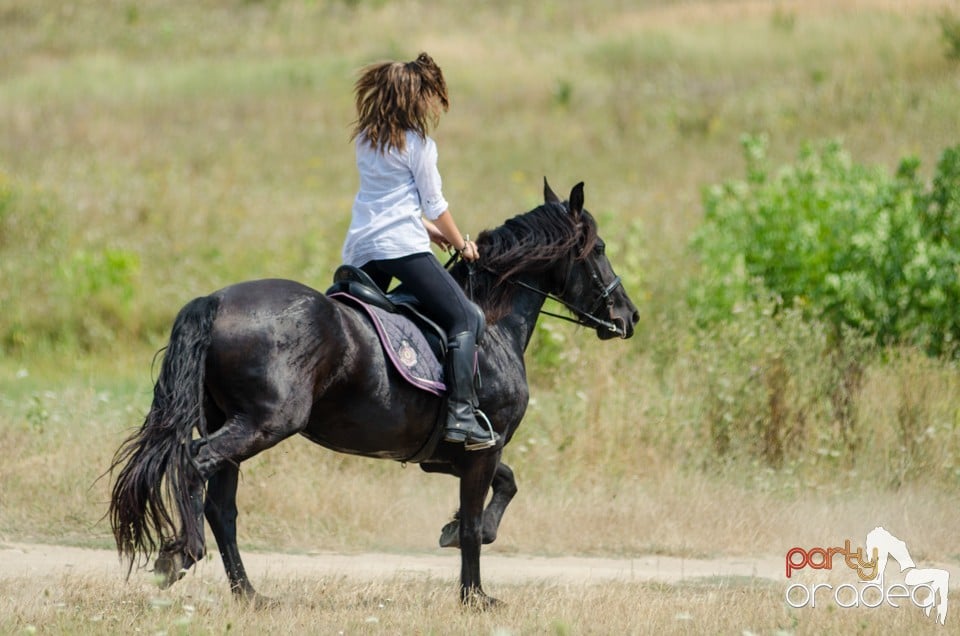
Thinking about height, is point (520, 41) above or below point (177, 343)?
above

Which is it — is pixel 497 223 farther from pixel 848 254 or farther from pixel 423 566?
pixel 423 566

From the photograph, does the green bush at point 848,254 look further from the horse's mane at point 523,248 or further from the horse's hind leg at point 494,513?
the horse's hind leg at point 494,513

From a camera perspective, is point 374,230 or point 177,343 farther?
point 374,230

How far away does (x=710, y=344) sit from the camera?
12023 millimetres

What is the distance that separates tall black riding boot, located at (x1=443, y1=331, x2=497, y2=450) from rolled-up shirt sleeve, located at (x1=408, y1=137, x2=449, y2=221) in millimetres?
698

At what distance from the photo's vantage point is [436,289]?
7055 mm

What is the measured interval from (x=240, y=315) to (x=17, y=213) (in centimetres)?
1436

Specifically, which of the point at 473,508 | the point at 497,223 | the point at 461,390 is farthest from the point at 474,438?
the point at 497,223

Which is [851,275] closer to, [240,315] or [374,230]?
[374,230]

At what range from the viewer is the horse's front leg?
7.31 m


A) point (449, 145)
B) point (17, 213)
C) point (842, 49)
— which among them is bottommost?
point (17, 213)

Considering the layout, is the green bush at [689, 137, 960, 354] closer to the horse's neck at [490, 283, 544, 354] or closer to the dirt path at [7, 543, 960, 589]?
the dirt path at [7, 543, 960, 589]

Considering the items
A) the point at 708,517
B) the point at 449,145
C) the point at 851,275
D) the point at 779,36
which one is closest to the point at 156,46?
the point at 449,145

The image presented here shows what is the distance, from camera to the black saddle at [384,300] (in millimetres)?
7035
